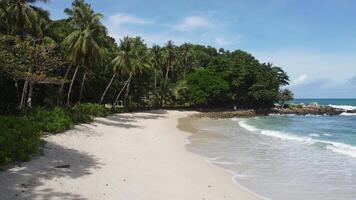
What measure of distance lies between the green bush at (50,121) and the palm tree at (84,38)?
1175 cm

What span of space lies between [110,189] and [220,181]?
4642 mm

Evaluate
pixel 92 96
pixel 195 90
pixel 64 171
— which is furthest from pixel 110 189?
pixel 195 90

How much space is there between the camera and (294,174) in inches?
700

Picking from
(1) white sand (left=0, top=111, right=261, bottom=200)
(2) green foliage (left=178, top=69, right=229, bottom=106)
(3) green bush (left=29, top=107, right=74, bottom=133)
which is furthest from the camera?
(2) green foliage (left=178, top=69, right=229, bottom=106)

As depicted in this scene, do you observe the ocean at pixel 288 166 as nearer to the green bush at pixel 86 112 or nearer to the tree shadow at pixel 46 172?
the tree shadow at pixel 46 172

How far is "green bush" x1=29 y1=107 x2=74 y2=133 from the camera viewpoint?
22952 millimetres

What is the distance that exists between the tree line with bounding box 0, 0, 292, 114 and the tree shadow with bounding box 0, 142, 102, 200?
21.2ft

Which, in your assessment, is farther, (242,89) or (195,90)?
(242,89)

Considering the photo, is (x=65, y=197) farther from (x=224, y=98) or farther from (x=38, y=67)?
(x=224, y=98)

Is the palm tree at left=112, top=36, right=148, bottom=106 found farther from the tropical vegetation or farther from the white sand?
the white sand

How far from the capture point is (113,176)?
14203 mm

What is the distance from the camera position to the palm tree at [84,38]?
37.0 m

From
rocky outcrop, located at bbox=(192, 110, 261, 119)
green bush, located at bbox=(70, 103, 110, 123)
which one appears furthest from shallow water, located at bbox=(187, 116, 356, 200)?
rocky outcrop, located at bbox=(192, 110, 261, 119)

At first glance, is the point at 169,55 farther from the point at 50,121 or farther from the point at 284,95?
the point at 50,121
